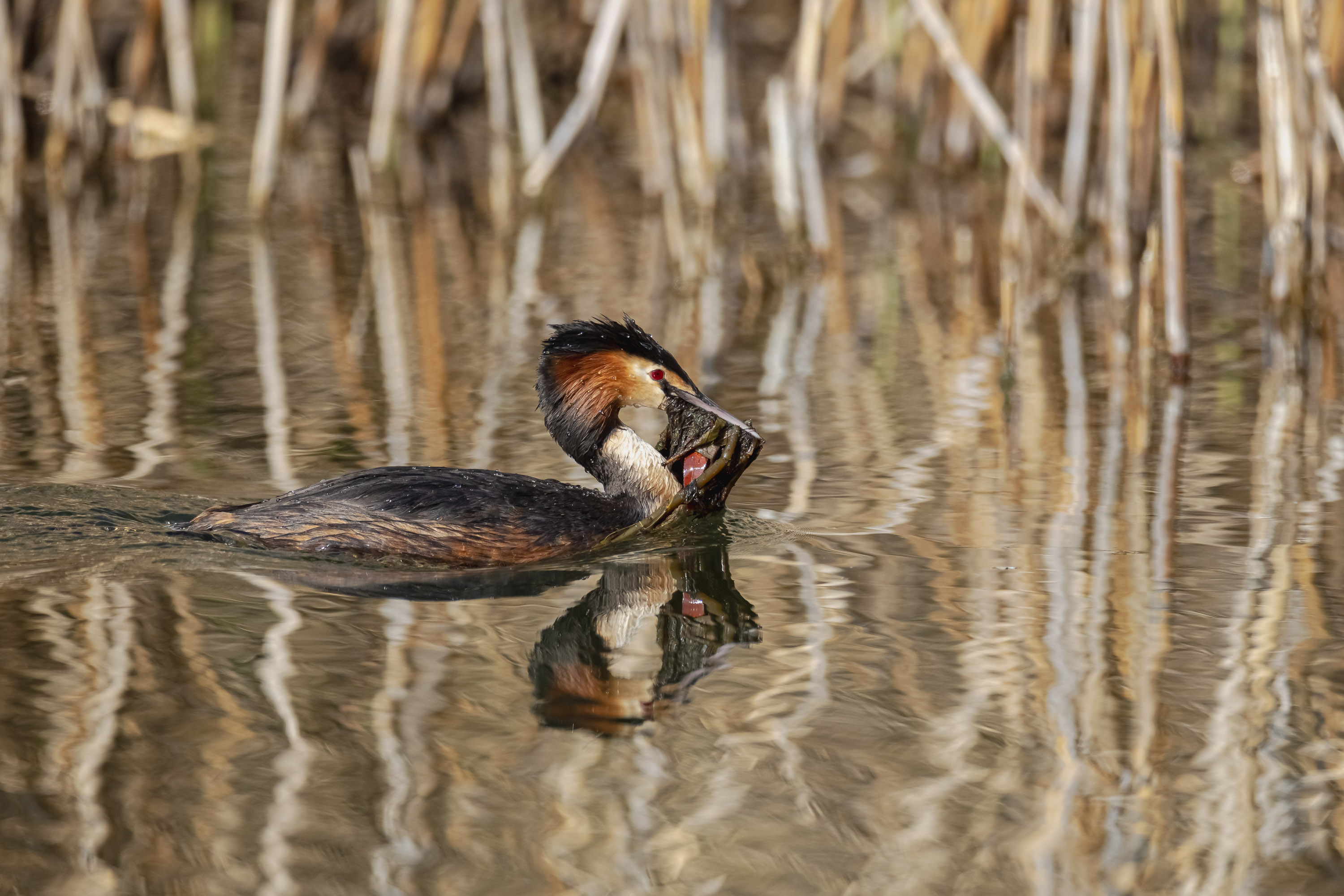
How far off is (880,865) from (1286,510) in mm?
2903

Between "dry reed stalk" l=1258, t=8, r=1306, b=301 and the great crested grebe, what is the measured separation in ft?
10.5

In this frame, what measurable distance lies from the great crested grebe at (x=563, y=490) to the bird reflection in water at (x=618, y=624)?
111mm

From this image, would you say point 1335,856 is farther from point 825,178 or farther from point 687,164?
point 825,178

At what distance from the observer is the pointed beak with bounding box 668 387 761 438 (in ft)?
17.9

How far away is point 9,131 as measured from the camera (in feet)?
38.7

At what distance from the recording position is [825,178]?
45.5 feet

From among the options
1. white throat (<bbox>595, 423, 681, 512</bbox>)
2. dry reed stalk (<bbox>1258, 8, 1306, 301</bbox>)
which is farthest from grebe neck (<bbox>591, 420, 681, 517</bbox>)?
dry reed stalk (<bbox>1258, 8, 1306, 301</bbox>)

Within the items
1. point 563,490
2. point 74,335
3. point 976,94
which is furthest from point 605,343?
point 976,94

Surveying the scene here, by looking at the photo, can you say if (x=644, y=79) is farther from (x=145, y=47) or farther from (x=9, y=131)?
(x=9, y=131)

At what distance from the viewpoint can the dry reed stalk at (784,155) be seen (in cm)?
987

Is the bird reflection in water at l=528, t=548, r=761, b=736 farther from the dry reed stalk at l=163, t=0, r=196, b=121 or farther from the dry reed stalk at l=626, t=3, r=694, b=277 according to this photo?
the dry reed stalk at l=163, t=0, r=196, b=121

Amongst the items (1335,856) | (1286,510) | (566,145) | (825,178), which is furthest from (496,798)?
(825,178)

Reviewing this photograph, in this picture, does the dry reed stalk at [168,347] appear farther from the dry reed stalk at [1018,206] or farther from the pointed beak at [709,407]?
the dry reed stalk at [1018,206]

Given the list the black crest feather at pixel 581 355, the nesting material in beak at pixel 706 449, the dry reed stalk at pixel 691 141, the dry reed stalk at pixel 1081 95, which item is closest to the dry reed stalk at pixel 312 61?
the dry reed stalk at pixel 691 141
